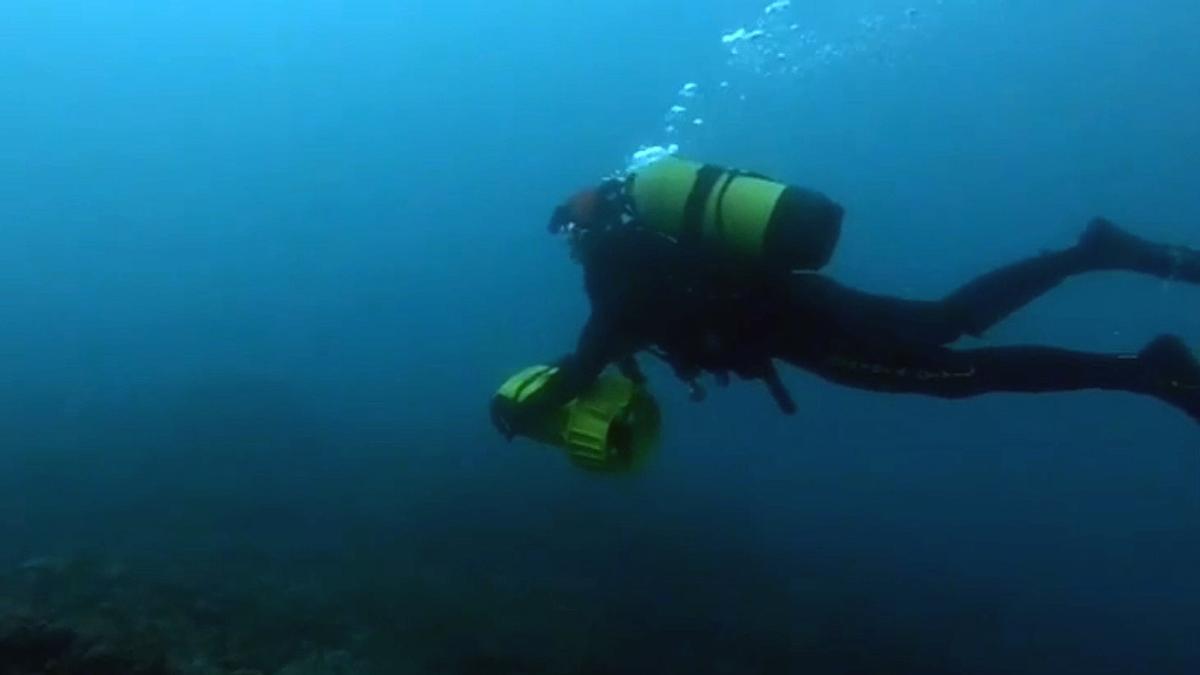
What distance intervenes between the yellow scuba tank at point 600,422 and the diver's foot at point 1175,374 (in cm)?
216

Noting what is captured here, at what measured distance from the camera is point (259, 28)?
87188mm

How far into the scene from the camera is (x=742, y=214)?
495cm

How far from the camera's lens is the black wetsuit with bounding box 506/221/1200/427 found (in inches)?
205

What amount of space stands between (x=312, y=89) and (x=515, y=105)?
15963 millimetres

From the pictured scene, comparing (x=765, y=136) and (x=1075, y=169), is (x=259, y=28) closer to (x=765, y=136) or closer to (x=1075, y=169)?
(x=765, y=136)

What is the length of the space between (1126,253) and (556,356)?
10.4ft

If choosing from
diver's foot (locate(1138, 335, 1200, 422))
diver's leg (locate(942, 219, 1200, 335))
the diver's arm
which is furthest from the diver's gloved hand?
diver's foot (locate(1138, 335, 1200, 422))

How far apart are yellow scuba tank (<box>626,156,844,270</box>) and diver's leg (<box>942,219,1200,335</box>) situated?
1.15 meters

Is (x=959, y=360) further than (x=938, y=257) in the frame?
No

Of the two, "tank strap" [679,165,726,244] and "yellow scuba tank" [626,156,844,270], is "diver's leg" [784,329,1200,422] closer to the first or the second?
"yellow scuba tank" [626,156,844,270]

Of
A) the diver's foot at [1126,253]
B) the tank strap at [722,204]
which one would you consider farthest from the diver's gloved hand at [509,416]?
the diver's foot at [1126,253]

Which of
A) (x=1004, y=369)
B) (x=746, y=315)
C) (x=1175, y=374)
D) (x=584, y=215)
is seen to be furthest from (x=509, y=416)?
(x=1175, y=374)

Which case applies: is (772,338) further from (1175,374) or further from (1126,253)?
(1126,253)

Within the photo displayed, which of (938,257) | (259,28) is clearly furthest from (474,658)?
(259,28)
